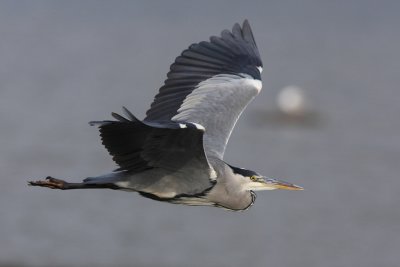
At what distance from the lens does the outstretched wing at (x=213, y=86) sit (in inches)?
337

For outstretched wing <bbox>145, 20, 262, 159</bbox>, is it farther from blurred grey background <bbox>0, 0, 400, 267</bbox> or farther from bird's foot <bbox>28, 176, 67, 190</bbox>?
blurred grey background <bbox>0, 0, 400, 267</bbox>

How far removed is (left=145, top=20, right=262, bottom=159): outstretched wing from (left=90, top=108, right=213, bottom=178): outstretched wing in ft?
2.41

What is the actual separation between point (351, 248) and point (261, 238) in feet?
3.69

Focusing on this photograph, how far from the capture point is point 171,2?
4078cm

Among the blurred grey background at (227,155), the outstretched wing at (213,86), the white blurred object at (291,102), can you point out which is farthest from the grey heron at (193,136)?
the white blurred object at (291,102)

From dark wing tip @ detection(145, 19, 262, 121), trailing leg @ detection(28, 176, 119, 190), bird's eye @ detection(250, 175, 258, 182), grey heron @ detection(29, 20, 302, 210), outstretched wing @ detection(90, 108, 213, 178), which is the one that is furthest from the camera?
dark wing tip @ detection(145, 19, 262, 121)

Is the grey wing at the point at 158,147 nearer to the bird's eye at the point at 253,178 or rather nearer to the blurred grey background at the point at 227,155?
the bird's eye at the point at 253,178

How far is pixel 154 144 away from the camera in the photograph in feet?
Answer: 23.5

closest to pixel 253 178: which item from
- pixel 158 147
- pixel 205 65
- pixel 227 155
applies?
pixel 158 147

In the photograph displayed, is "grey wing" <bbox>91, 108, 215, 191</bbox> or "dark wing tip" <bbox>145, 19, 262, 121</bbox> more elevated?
"dark wing tip" <bbox>145, 19, 262, 121</bbox>

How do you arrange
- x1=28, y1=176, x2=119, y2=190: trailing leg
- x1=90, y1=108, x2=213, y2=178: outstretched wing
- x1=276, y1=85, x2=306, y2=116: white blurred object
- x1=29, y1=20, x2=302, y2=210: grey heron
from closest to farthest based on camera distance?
x1=90, y1=108, x2=213, y2=178: outstretched wing
x1=29, y1=20, x2=302, y2=210: grey heron
x1=28, y1=176, x2=119, y2=190: trailing leg
x1=276, y1=85, x2=306, y2=116: white blurred object

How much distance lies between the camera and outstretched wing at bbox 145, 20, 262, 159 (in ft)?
28.1

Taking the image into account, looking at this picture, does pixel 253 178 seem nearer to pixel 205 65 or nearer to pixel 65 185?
pixel 65 185

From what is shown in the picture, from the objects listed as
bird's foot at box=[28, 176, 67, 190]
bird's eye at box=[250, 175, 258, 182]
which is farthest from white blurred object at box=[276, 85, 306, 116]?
bird's foot at box=[28, 176, 67, 190]
